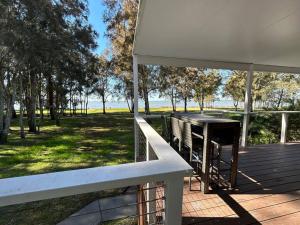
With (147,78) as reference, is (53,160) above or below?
below

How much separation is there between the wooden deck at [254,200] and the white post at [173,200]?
132cm

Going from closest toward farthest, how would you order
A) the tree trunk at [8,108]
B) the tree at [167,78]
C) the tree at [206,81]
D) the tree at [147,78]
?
the tree trunk at [8,108]
the tree at [147,78]
the tree at [167,78]
the tree at [206,81]

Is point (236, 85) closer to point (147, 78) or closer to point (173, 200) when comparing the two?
point (147, 78)

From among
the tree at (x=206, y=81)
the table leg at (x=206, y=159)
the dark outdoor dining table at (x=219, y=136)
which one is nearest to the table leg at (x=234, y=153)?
the dark outdoor dining table at (x=219, y=136)

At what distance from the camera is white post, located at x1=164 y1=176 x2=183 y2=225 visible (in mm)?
875

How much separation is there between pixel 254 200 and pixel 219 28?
6.61 feet

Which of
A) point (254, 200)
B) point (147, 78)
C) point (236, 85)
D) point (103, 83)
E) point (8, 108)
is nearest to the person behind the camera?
point (254, 200)

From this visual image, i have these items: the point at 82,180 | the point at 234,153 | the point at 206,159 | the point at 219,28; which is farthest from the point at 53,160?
the point at 82,180

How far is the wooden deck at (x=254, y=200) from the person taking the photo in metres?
2.12

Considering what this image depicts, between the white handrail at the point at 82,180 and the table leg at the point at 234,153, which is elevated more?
the white handrail at the point at 82,180

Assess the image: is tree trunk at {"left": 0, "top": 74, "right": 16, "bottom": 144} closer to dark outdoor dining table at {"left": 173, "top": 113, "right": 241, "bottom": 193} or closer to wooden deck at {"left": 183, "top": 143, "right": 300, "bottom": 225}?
wooden deck at {"left": 183, "top": 143, "right": 300, "bottom": 225}

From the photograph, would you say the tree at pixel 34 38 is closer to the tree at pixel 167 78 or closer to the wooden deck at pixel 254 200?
the tree at pixel 167 78

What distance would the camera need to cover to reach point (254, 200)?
96.7 inches

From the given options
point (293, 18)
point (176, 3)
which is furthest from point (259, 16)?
point (176, 3)
